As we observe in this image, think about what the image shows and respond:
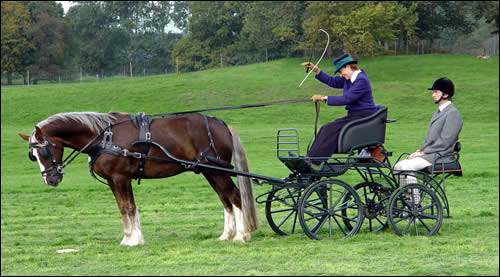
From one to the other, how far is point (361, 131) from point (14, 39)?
192 feet

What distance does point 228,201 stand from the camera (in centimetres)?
940

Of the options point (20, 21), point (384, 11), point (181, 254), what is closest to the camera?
point (181, 254)

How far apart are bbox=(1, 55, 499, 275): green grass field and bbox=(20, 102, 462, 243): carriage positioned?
39 cm

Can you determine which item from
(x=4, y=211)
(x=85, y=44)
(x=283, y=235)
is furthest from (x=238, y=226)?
(x=85, y=44)

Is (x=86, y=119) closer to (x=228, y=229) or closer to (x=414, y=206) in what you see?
(x=228, y=229)

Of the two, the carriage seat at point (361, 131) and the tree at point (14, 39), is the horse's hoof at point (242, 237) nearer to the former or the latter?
the carriage seat at point (361, 131)

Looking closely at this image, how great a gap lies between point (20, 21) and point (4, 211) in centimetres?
5373

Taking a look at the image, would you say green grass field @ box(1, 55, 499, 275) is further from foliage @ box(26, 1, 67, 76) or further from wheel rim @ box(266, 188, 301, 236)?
foliage @ box(26, 1, 67, 76)

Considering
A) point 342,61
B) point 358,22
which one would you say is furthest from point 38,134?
point 358,22

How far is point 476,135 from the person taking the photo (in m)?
30.6

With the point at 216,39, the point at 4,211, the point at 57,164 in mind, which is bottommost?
the point at 4,211

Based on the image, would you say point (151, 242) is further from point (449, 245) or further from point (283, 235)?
point (449, 245)

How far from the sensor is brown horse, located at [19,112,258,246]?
8945 millimetres

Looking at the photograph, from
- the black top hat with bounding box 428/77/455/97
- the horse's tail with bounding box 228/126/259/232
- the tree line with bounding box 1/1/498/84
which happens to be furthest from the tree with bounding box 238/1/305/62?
the horse's tail with bounding box 228/126/259/232
